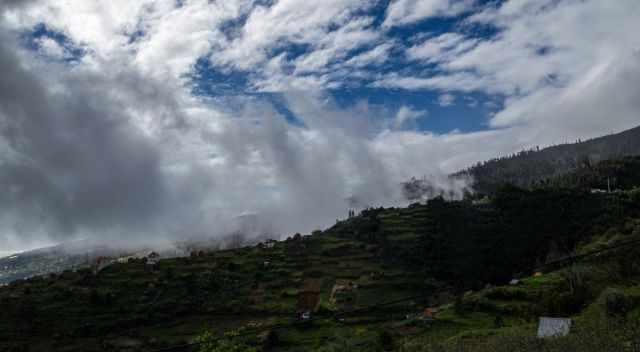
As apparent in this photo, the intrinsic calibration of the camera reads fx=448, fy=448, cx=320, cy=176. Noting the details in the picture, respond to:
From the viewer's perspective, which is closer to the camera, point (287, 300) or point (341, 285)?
point (287, 300)

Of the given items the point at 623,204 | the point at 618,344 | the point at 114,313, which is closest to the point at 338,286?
the point at 114,313

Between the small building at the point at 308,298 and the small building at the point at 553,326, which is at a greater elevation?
the small building at the point at 553,326

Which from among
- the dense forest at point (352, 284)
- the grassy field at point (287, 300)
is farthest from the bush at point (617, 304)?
the dense forest at point (352, 284)

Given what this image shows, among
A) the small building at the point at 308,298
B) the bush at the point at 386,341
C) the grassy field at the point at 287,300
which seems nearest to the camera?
the bush at the point at 386,341

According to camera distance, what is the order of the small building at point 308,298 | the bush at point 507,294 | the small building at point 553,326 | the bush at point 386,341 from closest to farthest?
the small building at point 553,326, the bush at point 386,341, the bush at point 507,294, the small building at point 308,298

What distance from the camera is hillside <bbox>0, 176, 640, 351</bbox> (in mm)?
58906

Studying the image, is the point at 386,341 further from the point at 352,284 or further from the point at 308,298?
the point at 352,284

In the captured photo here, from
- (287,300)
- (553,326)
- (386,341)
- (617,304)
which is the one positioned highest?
(617,304)

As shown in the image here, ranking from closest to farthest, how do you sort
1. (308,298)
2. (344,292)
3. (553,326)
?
(553,326), (308,298), (344,292)

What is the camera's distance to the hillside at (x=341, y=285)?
2319 inches

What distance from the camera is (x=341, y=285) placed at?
94312 mm

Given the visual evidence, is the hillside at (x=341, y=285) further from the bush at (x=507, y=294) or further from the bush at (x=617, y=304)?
the bush at (x=617, y=304)

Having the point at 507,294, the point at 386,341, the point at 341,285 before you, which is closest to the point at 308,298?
the point at 341,285

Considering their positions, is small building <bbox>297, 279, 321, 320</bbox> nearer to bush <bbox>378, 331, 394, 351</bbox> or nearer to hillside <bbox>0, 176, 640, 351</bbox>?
hillside <bbox>0, 176, 640, 351</bbox>
